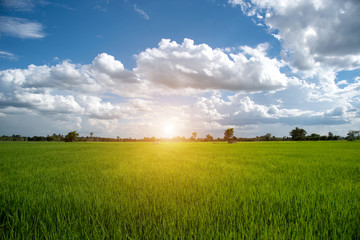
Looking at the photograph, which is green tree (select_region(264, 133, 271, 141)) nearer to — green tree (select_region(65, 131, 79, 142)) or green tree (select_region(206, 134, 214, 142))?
green tree (select_region(206, 134, 214, 142))

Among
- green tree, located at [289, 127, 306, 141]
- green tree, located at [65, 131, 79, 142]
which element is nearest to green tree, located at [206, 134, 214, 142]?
green tree, located at [289, 127, 306, 141]

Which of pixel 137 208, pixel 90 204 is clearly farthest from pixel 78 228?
pixel 137 208

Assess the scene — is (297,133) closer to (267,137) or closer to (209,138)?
(267,137)

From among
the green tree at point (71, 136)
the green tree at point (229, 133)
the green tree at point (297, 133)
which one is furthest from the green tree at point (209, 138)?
the green tree at point (71, 136)

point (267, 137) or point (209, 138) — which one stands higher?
point (267, 137)

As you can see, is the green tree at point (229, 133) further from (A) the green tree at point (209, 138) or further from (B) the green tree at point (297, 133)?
(B) the green tree at point (297, 133)

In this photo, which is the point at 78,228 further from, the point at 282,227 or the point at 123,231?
the point at 282,227

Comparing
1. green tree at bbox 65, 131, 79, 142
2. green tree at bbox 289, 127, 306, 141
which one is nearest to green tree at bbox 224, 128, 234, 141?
green tree at bbox 289, 127, 306, 141

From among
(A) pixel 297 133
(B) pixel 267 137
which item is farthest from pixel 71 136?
Result: (A) pixel 297 133

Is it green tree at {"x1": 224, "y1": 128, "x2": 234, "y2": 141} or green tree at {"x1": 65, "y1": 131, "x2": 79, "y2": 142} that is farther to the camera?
green tree at {"x1": 224, "y1": 128, "x2": 234, "y2": 141}

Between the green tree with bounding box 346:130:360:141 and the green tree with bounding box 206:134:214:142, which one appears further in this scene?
the green tree with bounding box 206:134:214:142

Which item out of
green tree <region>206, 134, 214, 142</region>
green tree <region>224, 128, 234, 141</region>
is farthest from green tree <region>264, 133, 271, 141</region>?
green tree <region>206, 134, 214, 142</region>

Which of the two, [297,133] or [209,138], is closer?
[297,133]

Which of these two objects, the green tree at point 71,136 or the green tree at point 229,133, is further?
the green tree at point 229,133
